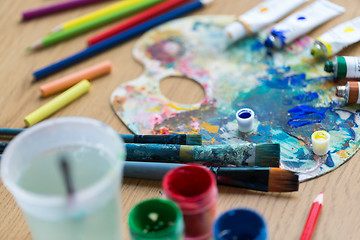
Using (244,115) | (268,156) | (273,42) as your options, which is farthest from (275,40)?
(268,156)

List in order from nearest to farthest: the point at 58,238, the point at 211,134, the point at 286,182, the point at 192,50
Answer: the point at 58,238 → the point at 286,182 → the point at 211,134 → the point at 192,50

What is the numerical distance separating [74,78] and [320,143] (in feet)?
1.50

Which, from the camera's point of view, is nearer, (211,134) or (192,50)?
(211,134)

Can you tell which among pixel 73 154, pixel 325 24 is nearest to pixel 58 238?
pixel 73 154

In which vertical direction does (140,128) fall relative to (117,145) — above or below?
below

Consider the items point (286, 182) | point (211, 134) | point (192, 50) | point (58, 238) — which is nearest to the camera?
point (58, 238)

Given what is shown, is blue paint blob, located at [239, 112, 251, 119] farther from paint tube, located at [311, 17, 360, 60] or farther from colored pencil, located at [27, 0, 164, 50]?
colored pencil, located at [27, 0, 164, 50]

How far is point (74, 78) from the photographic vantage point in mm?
924

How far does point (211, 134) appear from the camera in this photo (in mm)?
790

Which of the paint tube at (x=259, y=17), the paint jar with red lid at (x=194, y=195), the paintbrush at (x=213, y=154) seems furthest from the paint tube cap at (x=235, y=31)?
the paint jar with red lid at (x=194, y=195)

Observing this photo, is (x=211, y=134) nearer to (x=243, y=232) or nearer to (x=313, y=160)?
(x=313, y=160)

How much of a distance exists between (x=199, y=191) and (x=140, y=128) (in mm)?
253

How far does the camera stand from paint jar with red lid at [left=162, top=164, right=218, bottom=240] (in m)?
0.55

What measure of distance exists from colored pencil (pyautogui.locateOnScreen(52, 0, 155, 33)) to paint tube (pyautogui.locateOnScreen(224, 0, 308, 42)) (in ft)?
0.79
